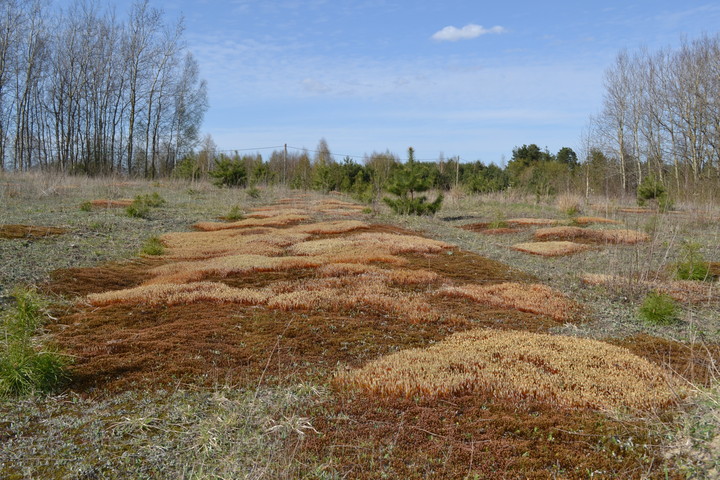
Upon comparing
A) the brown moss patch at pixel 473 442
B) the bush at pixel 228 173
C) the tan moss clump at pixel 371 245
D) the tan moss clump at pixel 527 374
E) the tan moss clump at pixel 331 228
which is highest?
the bush at pixel 228 173

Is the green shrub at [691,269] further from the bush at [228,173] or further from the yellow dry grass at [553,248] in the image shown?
the bush at [228,173]

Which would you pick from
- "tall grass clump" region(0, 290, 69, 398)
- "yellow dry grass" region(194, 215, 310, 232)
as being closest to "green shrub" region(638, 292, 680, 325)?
"tall grass clump" region(0, 290, 69, 398)

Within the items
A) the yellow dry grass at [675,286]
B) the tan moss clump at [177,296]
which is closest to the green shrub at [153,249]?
the tan moss clump at [177,296]

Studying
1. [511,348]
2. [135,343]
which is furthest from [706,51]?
[135,343]

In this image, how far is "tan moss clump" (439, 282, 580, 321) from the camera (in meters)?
7.61

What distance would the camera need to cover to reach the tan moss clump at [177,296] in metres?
7.40

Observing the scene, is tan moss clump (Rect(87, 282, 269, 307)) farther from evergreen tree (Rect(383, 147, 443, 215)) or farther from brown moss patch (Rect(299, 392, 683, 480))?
evergreen tree (Rect(383, 147, 443, 215))

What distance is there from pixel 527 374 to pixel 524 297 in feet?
12.8

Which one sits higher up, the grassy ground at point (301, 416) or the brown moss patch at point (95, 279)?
the brown moss patch at point (95, 279)

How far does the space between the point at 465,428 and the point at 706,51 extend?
47.5 metres

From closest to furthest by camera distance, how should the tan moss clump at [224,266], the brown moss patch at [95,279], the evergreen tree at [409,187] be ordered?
1. the brown moss patch at [95,279]
2. the tan moss clump at [224,266]
3. the evergreen tree at [409,187]

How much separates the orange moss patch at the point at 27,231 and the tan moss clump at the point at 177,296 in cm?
597

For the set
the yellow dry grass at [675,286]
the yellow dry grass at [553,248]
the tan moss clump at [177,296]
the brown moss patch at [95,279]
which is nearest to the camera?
the tan moss clump at [177,296]

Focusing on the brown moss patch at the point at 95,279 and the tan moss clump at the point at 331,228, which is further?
the tan moss clump at the point at 331,228
